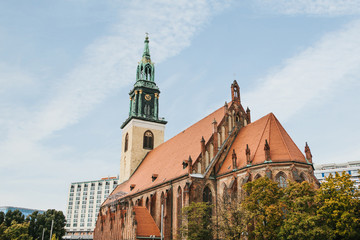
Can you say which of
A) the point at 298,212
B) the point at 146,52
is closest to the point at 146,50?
the point at 146,52

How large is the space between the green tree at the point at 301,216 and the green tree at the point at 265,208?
50 centimetres

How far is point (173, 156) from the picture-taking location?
148 feet

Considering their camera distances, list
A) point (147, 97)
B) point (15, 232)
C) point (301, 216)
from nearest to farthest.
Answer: point (301, 216)
point (15, 232)
point (147, 97)

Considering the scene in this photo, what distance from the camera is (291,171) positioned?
96.0 feet

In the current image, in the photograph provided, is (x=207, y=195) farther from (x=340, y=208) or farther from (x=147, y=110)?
(x=147, y=110)

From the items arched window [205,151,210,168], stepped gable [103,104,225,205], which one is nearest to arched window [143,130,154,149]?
stepped gable [103,104,225,205]

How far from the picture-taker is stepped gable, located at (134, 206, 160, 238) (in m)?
35.8

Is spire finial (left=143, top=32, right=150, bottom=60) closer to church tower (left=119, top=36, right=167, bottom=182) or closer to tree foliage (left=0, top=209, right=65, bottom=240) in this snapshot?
church tower (left=119, top=36, right=167, bottom=182)

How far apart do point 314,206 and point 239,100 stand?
19.0 metres

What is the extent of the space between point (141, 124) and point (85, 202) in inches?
4472

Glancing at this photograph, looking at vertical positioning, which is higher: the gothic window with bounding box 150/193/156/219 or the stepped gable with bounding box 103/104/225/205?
the stepped gable with bounding box 103/104/225/205

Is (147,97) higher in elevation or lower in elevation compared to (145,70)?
lower

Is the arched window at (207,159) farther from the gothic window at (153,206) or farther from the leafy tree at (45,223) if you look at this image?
the leafy tree at (45,223)

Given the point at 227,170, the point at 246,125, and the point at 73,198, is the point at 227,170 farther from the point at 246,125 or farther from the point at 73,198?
the point at 73,198
